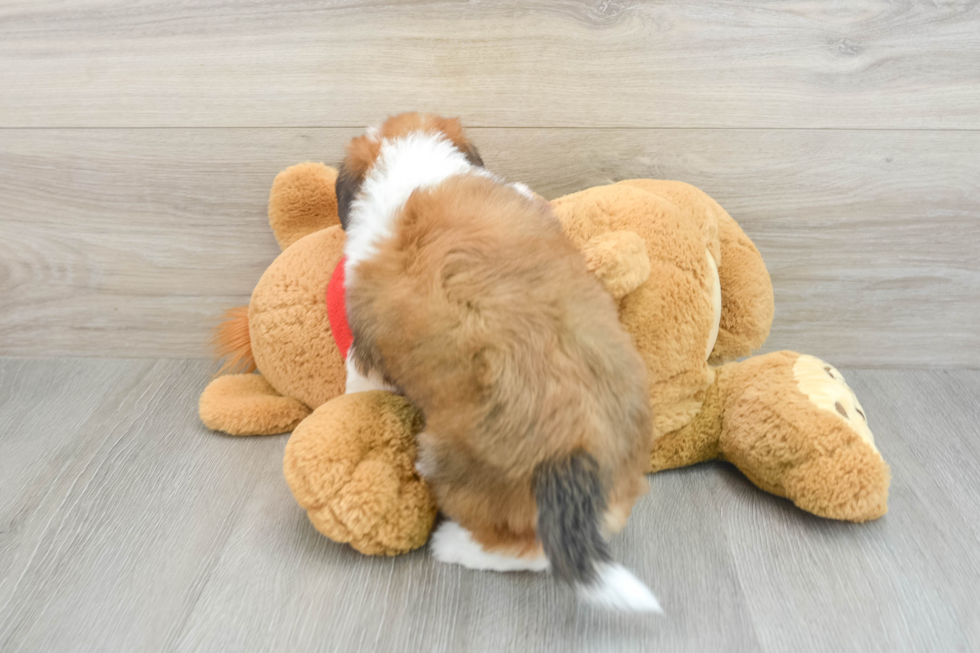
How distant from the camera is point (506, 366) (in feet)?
1.66

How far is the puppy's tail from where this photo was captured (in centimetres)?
49

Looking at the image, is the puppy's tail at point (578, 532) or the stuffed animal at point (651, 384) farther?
the stuffed animal at point (651, 384)

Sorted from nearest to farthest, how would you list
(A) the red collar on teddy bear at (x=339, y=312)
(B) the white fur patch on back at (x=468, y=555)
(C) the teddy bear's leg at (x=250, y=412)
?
(B) the white fur patch on back at (x=468, y=555), (A) the red collar on teddy bear at (x=339, y=312), (C) the teddy bear's leg at (x=250, y=412)

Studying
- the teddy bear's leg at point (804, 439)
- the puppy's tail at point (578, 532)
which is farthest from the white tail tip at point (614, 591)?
the teddy bear's leg at point (804, 439)

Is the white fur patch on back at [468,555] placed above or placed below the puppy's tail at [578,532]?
below

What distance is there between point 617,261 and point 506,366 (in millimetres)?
158

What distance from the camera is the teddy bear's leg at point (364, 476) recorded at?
1.98 feet

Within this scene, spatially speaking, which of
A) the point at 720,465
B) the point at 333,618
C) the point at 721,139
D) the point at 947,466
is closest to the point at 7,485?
the point at 333,618

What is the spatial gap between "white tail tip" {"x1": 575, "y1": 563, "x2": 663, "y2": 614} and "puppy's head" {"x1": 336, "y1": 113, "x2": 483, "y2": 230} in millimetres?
400

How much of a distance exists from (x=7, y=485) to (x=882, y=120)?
1.13 metres

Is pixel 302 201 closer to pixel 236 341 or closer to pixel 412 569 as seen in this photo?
pixel 236 341

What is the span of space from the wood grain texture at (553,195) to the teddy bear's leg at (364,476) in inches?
15.0

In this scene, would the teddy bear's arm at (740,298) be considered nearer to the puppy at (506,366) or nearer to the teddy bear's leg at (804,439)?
the teddy bear's leg at (804,439)

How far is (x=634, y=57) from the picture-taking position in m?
0.80
